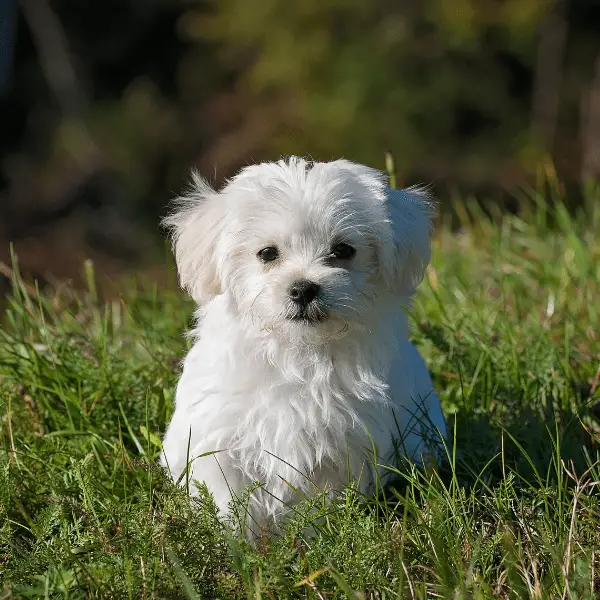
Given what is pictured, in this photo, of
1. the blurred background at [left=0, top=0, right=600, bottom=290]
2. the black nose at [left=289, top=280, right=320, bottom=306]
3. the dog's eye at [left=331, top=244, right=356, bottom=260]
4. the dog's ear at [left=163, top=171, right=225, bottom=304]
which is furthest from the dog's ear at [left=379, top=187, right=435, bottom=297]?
the blurred background at [left=0, top=0, right=600, bottom=290]

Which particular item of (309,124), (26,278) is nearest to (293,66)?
(309,124)

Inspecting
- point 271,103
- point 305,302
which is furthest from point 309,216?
point 271,103

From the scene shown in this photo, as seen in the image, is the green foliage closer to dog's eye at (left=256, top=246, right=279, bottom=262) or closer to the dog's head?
the dog's head

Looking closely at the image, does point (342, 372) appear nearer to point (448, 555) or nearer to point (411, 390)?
point (411, 390)

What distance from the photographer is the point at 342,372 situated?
321 centimetres

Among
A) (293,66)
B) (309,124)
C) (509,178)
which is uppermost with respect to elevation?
(293,66)

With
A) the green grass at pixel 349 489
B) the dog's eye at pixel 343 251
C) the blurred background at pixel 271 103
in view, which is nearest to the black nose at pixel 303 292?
the dog's eye at pixel 343 251

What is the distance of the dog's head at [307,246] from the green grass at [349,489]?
0.59 meters

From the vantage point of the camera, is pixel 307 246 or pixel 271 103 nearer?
pixel 307 246

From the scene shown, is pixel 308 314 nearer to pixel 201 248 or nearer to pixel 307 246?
pixel 307 246

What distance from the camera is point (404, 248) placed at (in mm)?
3270

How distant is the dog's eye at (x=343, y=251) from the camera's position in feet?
10.6

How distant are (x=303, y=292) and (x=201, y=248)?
1.61 ft

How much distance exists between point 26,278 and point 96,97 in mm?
15503
